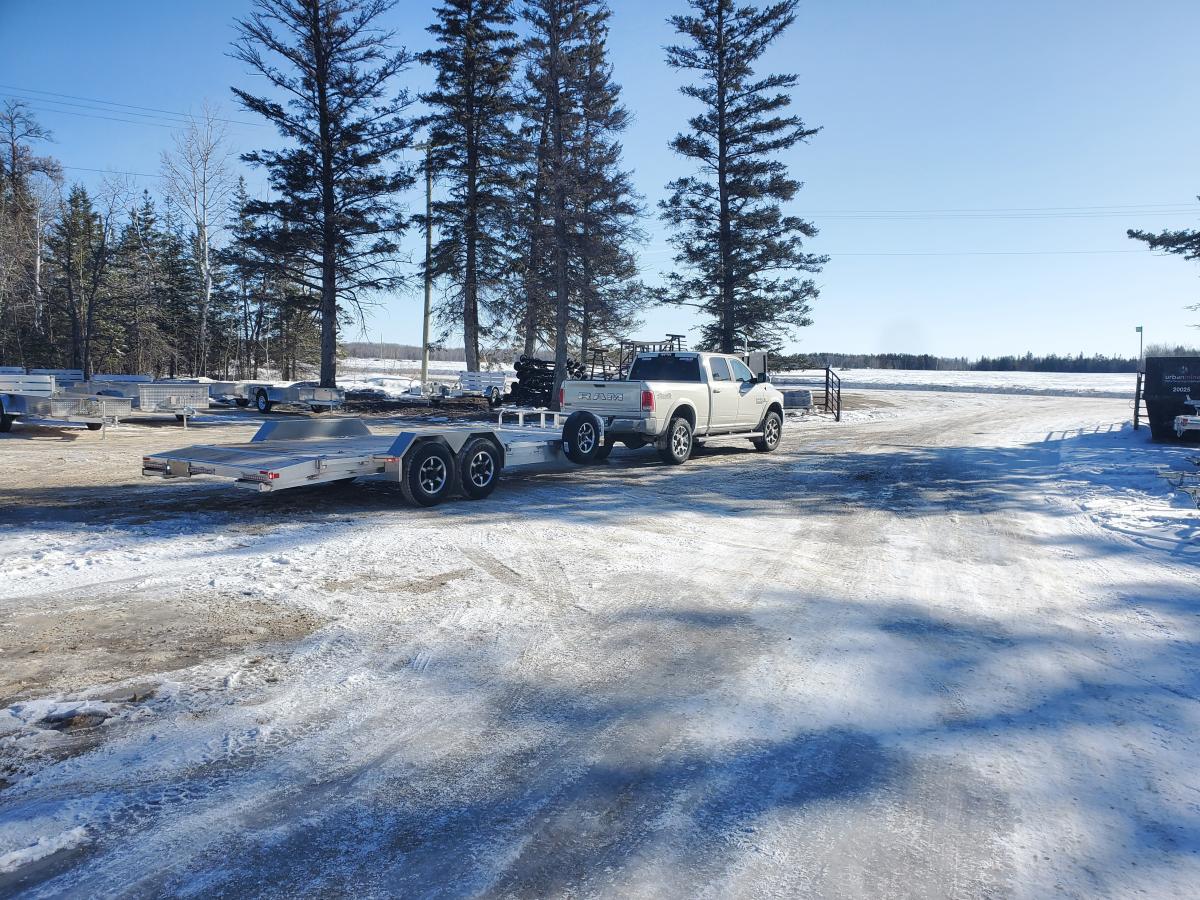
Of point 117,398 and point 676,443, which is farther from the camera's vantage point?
point 117,398

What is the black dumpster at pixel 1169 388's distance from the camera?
54.5 ft

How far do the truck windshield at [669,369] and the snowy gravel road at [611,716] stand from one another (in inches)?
235

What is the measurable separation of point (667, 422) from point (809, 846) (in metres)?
10.1

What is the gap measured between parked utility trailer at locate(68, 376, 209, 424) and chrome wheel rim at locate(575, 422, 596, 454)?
12497mm

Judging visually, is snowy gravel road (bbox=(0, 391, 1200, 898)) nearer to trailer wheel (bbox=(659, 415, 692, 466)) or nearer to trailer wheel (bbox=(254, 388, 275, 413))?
Result: trailer wheel (bbox=(659, 415, 692, 466))

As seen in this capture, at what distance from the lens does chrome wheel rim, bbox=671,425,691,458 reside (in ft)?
42.3

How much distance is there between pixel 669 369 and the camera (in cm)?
1366

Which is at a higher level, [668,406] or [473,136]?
[473,136]

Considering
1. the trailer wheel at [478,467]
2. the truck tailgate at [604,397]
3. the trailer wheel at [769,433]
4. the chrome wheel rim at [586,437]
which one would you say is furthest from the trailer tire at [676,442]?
the trailer wheel at [478,467]

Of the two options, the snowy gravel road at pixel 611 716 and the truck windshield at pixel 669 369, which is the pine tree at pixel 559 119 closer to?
the truck windshield at pixel 669 369

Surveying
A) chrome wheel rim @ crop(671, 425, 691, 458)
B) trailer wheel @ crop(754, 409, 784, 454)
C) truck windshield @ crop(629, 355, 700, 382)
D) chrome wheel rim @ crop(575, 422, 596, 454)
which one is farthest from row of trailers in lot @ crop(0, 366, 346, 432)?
trailer wheel @ crop(754, 409, 784, 454)

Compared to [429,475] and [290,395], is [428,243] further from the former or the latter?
[429,475]

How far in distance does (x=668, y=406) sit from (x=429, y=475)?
5.09 metres

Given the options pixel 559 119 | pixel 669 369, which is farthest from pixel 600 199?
pixel 669 369
